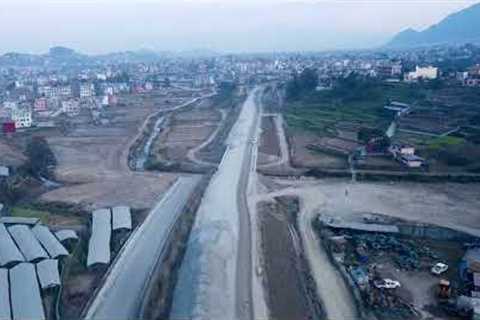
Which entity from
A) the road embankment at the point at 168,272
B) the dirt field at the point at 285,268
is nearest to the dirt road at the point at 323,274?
the dirt field at the point at 285,268

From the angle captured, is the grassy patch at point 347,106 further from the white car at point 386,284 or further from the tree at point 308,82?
the white car at point 386,284

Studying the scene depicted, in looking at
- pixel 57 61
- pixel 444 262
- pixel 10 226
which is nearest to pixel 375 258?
pixel 444 262

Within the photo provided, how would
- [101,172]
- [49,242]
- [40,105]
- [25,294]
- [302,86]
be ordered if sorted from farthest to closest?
[302,86], [40,105], [101,172], [49,242], [25,294]

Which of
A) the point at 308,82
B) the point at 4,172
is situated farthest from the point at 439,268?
the point at 308,82

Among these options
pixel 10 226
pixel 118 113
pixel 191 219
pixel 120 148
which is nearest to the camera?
pixel 10 226

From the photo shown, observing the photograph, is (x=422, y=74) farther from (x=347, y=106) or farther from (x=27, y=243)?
(x=27, y=243)

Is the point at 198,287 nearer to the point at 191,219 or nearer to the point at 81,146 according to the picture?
the point at 191,219
